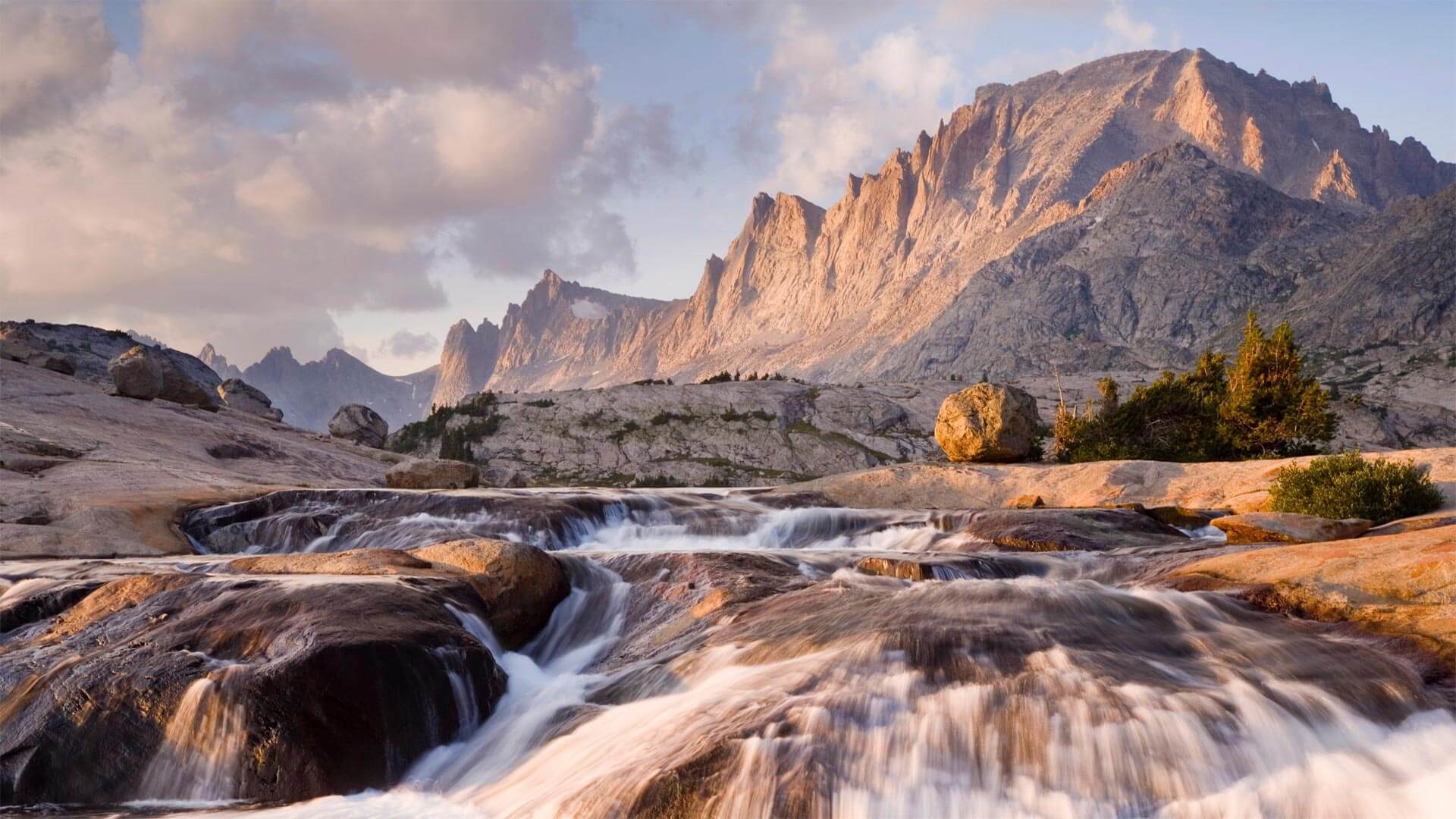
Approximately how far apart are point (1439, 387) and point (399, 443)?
15816cm

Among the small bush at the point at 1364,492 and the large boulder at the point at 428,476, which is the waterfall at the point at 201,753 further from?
the large boulder at the point at 428,476

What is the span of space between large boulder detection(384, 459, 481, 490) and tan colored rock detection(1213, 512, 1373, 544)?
94.9ft

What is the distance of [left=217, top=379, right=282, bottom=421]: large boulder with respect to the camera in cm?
6881

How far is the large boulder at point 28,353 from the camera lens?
43.3 metres

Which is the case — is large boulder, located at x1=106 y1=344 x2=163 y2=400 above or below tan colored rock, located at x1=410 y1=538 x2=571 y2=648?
above

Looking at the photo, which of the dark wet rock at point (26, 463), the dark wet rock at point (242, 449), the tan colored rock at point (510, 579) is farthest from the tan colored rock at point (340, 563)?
the dark wet rock at point (242, 449)

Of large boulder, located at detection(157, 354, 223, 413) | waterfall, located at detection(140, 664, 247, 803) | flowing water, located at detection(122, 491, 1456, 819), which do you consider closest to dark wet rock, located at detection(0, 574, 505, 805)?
waterfall, located at detection(140, 664, 247, 803)

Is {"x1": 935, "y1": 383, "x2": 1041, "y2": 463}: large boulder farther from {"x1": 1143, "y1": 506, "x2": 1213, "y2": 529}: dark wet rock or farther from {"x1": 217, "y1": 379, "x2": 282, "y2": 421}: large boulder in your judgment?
{"x1": 217, "y1": 379, "x2": 282, "y2": 421}: large boulder

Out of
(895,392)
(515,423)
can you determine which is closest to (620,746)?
(515,423)

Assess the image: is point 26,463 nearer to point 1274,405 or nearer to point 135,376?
point 135,376

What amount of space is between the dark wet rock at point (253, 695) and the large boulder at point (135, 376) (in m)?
34.0

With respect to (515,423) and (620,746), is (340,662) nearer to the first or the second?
(620,746)

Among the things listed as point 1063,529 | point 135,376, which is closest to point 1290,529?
point 1063,529

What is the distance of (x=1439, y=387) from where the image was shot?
13888 centimetres
